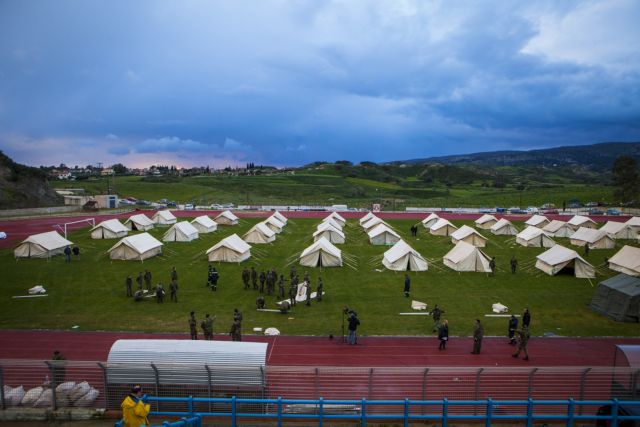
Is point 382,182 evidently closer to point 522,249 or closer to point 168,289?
point 522,249

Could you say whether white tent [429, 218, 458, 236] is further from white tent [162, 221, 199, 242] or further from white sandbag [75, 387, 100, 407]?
white sandbag [75, 387, 100, 407]

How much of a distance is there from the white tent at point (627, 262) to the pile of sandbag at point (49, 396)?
31.4 m

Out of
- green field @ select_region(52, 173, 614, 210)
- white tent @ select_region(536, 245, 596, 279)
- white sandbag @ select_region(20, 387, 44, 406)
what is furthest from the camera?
green field @ select_region(52, 173, 614, 210)

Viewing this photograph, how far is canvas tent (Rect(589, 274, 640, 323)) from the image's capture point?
65.9 feet

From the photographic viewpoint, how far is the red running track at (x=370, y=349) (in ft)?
50.0

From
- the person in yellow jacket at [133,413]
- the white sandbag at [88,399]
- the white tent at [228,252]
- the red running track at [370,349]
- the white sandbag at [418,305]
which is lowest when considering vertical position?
the red running track at [370,349]

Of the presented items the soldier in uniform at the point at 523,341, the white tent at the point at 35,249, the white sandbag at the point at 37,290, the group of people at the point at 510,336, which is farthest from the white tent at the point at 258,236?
the soldier in uniform at the point at 523,341

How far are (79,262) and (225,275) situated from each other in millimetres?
12102

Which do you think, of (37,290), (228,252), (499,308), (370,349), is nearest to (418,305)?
(499,308)

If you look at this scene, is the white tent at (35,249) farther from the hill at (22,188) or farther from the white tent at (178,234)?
the hill at (22,188)

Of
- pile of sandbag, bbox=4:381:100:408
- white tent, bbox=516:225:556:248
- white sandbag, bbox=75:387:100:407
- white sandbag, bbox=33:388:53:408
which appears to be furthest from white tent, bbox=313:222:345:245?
white sandbag, bbox=33:388:53:408

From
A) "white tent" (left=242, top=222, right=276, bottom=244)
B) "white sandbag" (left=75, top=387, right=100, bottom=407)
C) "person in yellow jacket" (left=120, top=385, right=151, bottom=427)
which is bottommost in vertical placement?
"white sandbag" (left=75, top=387, right=100, bottom=407)

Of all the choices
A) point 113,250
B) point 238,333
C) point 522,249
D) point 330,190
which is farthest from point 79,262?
point 330,190

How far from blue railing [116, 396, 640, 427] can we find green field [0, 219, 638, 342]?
A: 685 centimetres
